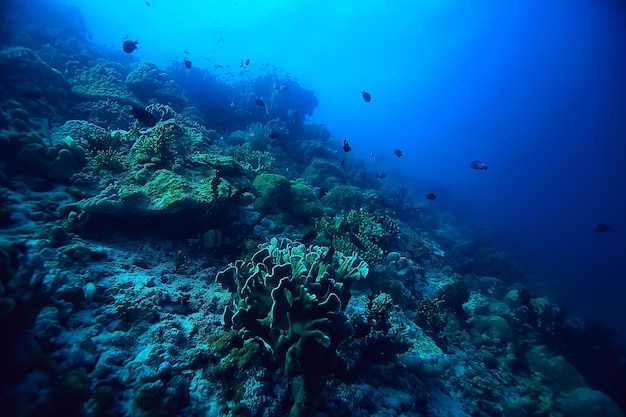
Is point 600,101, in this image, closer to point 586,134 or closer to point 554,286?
point 586,134

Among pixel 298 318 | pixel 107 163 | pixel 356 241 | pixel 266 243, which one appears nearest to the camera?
pixel 298 318

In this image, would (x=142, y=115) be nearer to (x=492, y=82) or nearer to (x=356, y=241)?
(x=356, y=241)

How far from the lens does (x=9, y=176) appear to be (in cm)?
509

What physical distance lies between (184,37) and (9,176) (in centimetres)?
12599

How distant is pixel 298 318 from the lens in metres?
3.22

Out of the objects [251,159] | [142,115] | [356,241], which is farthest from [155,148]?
[356,241]

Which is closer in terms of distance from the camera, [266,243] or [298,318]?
[298,318]

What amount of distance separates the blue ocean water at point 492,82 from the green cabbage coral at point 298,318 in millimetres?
24028

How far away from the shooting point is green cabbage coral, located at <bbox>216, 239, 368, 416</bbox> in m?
3.04

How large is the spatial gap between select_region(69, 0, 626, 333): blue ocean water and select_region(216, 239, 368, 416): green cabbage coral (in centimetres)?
2403

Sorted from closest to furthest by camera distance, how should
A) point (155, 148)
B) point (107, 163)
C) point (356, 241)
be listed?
point (107, 163) → point (155, 148) → point (356, 241)

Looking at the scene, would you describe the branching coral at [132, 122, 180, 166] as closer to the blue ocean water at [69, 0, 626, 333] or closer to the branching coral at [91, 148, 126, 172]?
the branching coral at [91, 148, 126, 172]

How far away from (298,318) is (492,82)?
154671mm

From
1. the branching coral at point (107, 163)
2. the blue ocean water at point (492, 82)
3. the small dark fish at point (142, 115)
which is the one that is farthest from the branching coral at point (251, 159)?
the blue ocean water at point (492, 82)
